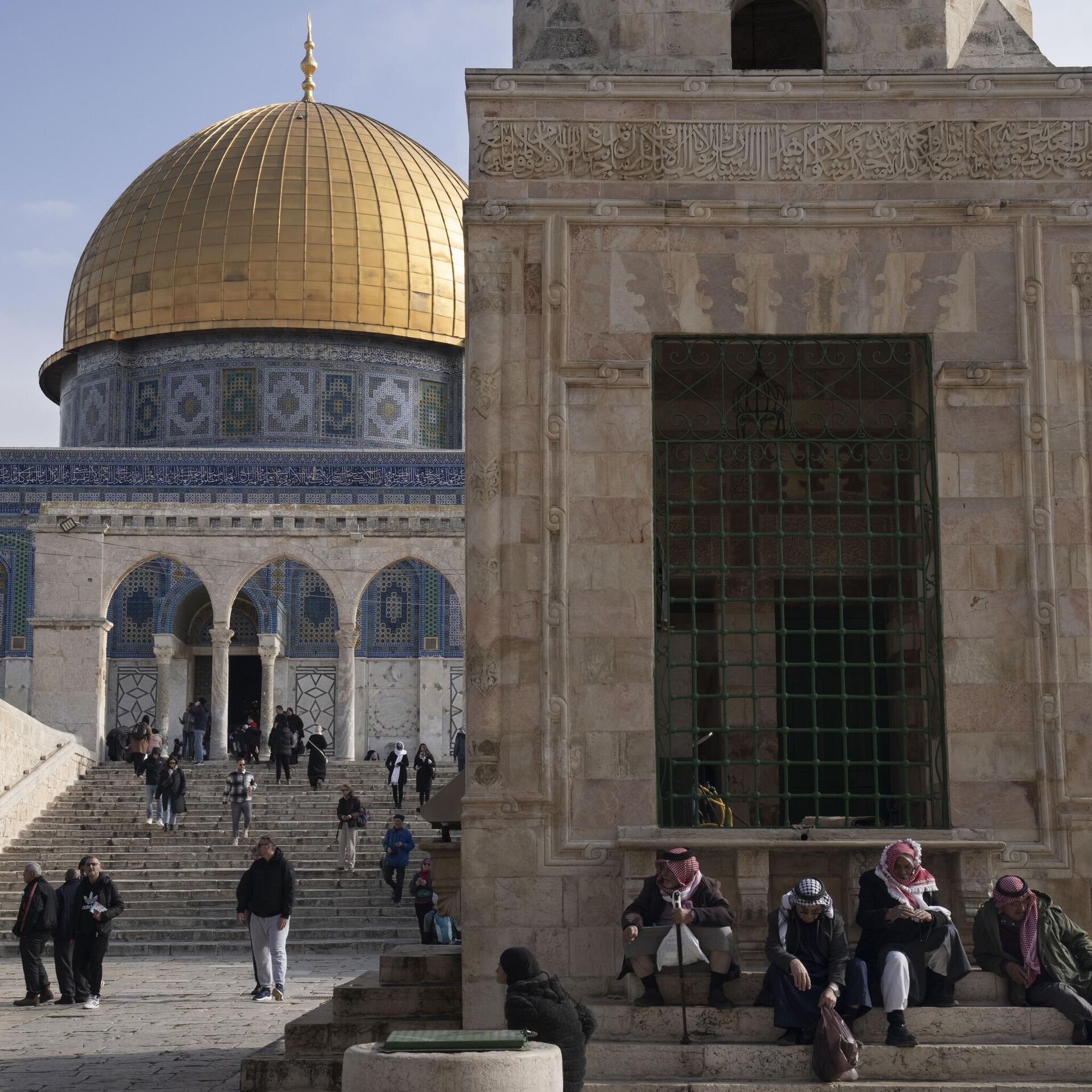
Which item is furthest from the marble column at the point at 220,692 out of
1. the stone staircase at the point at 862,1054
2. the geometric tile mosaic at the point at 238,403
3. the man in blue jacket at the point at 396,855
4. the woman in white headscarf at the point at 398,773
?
the stone staircase at the point at 862,1054

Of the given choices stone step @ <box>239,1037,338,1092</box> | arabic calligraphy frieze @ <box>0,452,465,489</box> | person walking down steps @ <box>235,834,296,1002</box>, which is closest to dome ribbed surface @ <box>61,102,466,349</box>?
arabic calligraphy frieze @ <box>0,452,465,489</box>

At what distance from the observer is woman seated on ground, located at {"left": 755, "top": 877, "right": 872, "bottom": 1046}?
7.13 m

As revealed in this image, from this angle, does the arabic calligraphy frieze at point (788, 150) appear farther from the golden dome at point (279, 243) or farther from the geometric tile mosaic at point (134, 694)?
the golden dome at point (279, 243)

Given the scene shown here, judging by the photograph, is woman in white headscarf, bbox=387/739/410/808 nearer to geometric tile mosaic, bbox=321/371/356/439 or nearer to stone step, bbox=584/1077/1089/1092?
geometric tile mosaic, bbox=321/371/356/439

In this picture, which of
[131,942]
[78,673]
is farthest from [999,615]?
[78,673]

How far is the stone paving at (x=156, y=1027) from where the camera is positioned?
8680mm

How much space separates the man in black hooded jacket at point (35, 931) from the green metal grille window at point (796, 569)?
451cm

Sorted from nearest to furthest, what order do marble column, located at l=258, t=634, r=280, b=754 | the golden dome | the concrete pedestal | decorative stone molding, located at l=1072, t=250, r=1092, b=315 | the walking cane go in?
the concrete pedestal
the walking cane
decorative stone molding, located at l=1072, t=250, r=1092, b=315
marble column, located at l=258, t=634, r=280, b=754
the golden dome

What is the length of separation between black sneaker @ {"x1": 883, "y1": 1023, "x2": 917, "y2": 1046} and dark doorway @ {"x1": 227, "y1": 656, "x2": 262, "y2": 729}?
25.5 meters

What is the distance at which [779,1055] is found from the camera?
23.1ft

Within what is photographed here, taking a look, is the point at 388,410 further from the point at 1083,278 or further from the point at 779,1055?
the point at 779,1055

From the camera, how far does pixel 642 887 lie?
307 inches

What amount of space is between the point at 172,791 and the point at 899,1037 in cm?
1445

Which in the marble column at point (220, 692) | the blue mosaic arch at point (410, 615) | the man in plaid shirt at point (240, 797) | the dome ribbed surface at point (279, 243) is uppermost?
the dome ribbed surface at point (279, 243)
